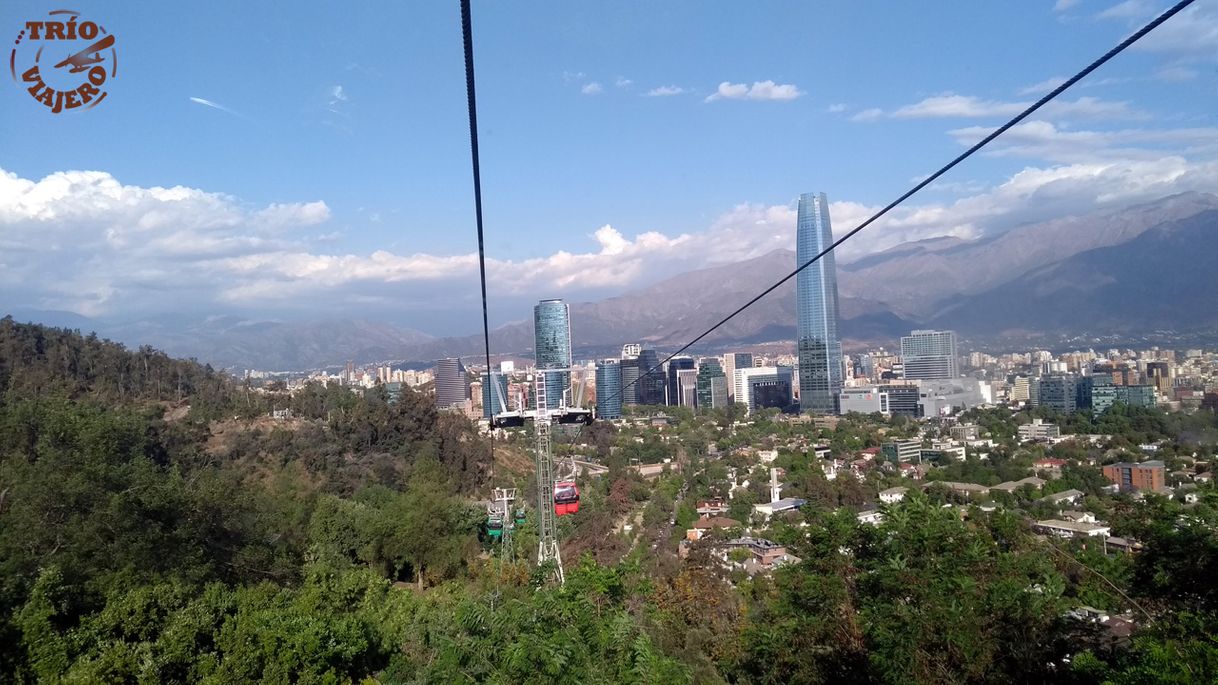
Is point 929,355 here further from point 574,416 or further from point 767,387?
point 574,416

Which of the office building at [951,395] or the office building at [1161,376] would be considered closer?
the office building at [1161,376]

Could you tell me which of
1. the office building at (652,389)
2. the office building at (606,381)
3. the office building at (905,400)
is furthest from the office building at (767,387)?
the office building at (606,381)

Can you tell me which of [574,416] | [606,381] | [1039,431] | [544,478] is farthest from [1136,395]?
[606,381]

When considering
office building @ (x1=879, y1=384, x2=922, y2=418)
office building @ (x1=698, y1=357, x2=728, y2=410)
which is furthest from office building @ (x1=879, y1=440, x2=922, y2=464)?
office building @ (x1=698, y1=357, x2=728, y2=410)

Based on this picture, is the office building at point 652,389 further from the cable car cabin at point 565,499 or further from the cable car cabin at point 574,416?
the cable car cabin at point 574,416

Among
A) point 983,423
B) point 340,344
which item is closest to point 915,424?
point 983,423

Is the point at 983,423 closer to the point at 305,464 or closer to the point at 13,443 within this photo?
the point at 305,464
